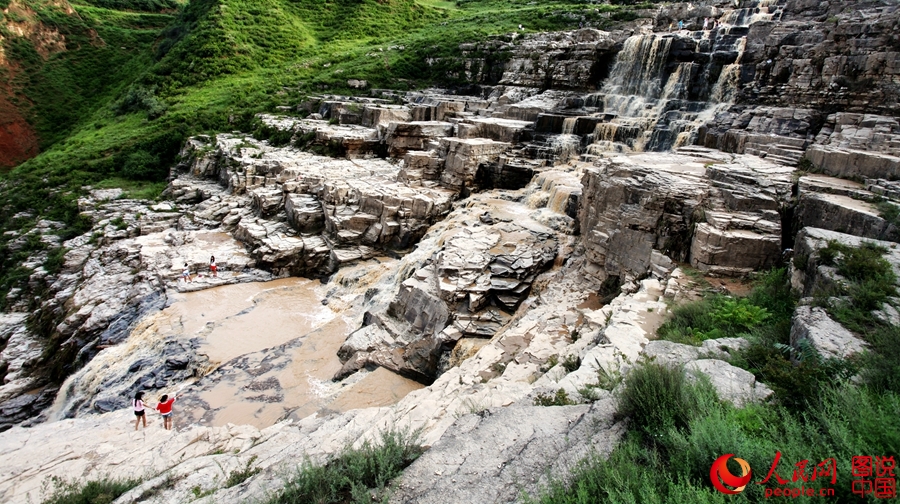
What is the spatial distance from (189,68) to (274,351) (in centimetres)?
2889

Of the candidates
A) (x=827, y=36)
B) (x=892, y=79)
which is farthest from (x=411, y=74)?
(x=892, y=79)

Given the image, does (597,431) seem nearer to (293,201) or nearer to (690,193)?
(690,193)

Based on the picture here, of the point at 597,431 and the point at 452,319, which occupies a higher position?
the point at 597,431

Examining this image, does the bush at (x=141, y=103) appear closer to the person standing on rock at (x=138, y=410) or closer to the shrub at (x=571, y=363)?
the person standing on rock at (x=138, y=410)

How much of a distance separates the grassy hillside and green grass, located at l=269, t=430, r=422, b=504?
2194 centimetres

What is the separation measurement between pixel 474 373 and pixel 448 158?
12.6 m

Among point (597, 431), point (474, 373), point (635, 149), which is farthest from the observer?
point (635, 149)

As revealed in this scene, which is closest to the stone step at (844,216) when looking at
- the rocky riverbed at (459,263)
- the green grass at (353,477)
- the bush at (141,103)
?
the rocky riverbed at (459,263)

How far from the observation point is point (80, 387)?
12.1 meters

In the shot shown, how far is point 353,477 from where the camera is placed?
447 cm

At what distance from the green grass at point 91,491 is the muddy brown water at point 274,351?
150 inches

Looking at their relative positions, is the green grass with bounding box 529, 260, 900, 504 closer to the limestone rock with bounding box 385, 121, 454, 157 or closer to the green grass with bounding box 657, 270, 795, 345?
the green grass with bounding box 657, 270, 795, 345

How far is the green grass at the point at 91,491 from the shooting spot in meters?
5.64

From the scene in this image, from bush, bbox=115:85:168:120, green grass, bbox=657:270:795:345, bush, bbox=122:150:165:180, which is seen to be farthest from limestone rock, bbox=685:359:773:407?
bush, bbox=115:85:168:120
